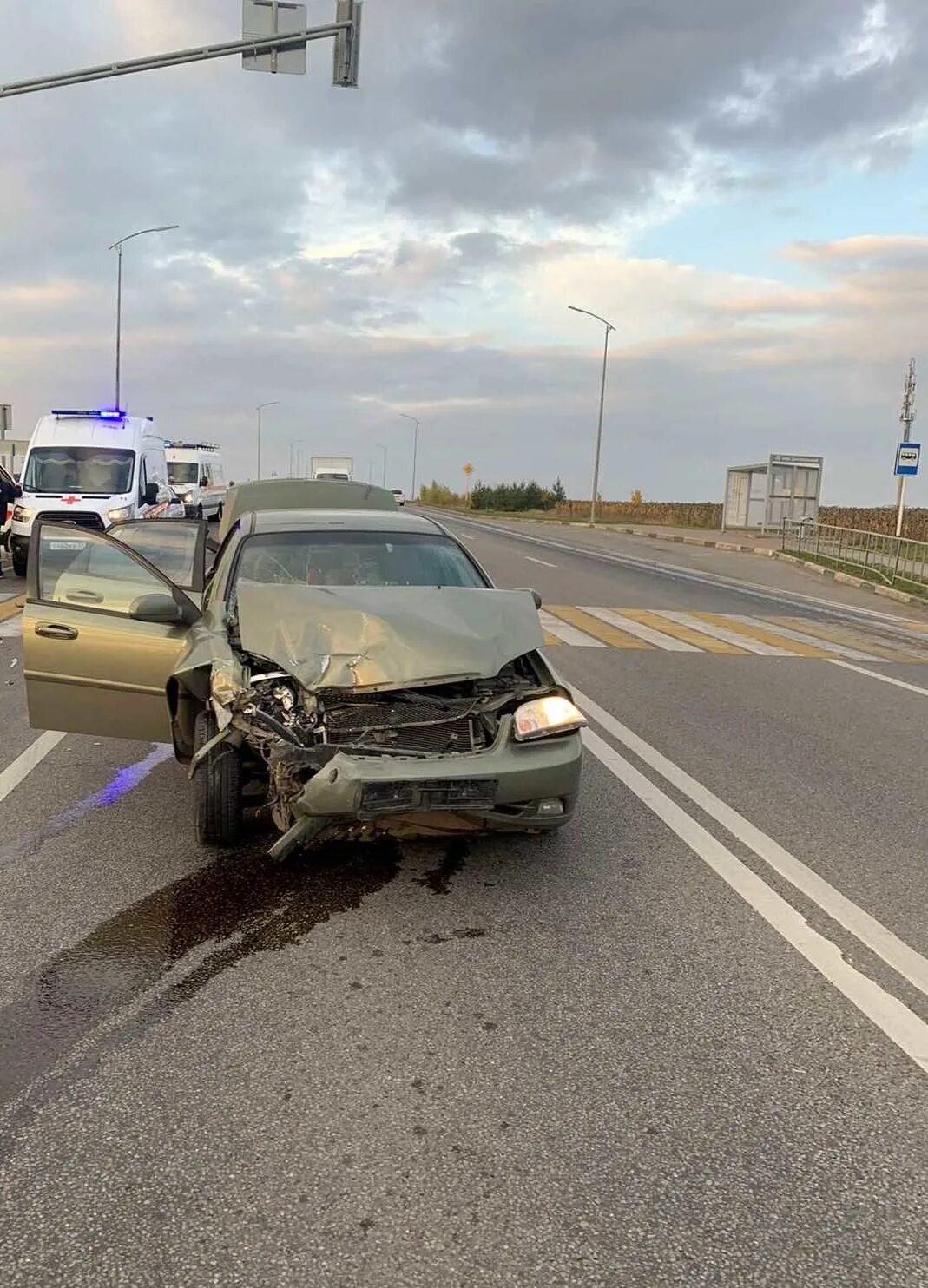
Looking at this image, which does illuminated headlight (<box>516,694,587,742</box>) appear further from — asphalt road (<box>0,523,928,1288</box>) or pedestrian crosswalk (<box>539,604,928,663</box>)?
pedestrian crosswalk (<box>539,604,928,663</box>)

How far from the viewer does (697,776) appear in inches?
245

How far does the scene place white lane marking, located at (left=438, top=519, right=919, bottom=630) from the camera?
1723 cm

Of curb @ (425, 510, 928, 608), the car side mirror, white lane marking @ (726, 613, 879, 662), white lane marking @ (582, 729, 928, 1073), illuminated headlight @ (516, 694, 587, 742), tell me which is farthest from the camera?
curb @ (425, 510, 928, 608)

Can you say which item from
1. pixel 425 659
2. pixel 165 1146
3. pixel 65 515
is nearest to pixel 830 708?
pixel 425 659

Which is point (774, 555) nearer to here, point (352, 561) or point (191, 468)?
point (191, 468)

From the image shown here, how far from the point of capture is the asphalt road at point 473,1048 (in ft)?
7.53

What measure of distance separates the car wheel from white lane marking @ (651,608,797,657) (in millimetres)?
8468

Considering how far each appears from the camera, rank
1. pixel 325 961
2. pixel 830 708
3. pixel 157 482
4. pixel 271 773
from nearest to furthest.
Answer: pixel 325 961 < pixel 271 773 < pixel 830 708 < pixel 157 482

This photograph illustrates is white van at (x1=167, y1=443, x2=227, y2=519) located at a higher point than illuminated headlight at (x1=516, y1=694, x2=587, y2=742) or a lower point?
higher

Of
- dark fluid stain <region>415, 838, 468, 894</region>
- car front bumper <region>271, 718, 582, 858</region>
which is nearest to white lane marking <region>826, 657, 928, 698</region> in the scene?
dark fluid stain <region>415, 838, 468, 894</region>

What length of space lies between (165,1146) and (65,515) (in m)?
15.7

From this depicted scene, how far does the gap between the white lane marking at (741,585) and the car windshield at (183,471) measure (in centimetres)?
1390

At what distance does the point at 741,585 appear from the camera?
21.1 m

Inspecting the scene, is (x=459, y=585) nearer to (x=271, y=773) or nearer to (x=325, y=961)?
(x=271, y=773)
